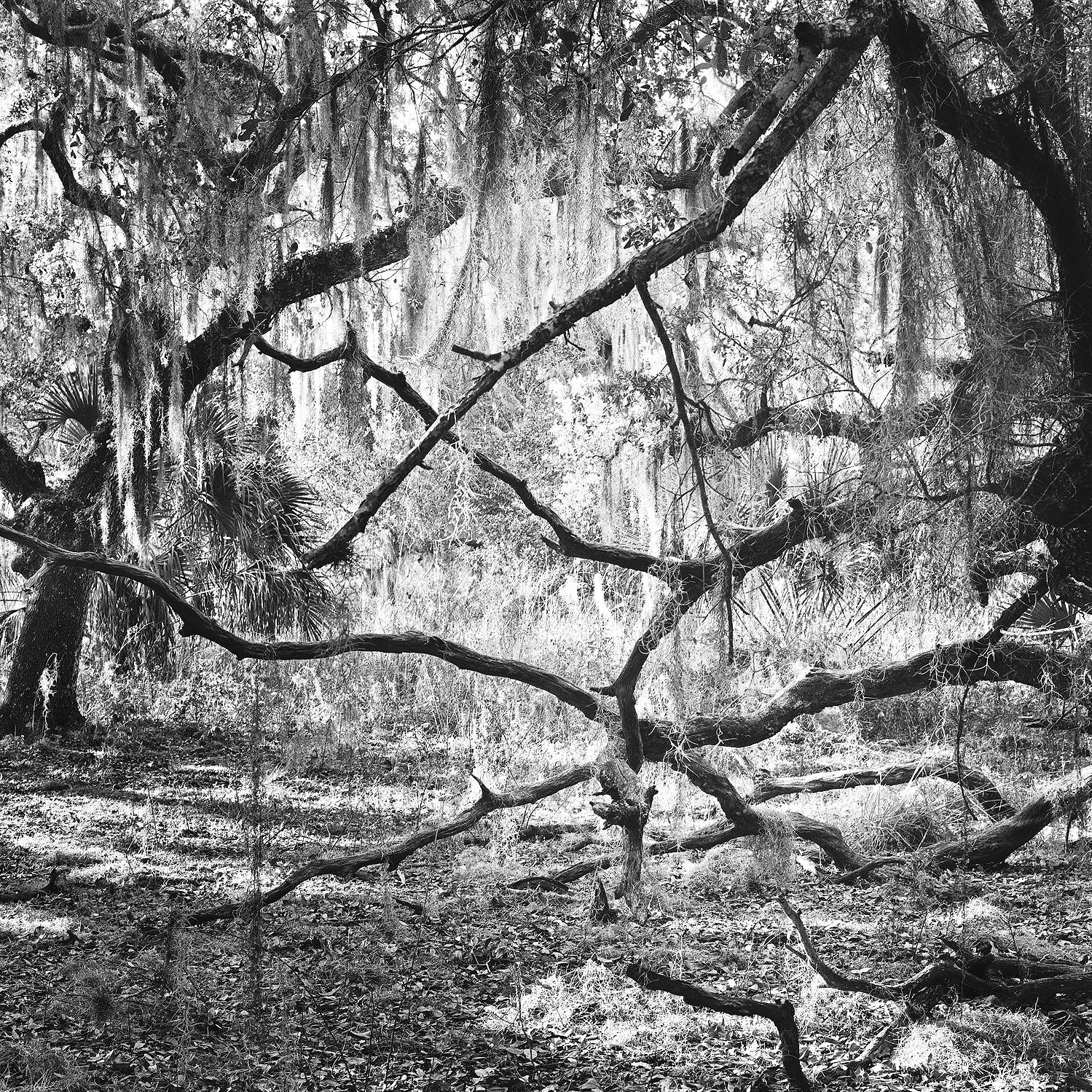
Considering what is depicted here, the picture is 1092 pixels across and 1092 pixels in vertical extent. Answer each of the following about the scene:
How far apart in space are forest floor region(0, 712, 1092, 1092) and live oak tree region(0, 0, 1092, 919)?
1.24 ft

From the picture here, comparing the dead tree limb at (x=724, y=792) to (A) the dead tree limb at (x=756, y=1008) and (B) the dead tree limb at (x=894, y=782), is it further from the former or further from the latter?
(A) the dead tree limb at (x=756, y=1008)

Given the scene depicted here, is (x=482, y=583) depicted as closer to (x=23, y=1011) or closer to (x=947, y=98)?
(x=23, y=1011)

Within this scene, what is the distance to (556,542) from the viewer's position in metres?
6.07

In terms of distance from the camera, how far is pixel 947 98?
2.83 m

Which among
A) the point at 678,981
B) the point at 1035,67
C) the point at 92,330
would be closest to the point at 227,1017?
the point at 678,981

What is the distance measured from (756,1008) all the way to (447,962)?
1.55 m

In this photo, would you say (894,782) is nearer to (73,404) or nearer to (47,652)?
(47,652)

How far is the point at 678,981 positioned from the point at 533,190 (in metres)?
2.91

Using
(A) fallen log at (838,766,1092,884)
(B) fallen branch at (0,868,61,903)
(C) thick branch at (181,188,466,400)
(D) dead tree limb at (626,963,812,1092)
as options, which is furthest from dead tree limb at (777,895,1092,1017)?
(C) thick branch at (181,188,466,400)

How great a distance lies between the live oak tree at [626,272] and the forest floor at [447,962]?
0.38 metres

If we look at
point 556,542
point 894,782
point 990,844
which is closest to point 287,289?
point 556,542

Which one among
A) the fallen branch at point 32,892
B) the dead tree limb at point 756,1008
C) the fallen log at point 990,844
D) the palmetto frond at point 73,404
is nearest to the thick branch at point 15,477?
the palmetto frond at point 73,404

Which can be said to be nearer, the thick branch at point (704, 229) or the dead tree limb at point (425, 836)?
the thick branch at point (704, 229)

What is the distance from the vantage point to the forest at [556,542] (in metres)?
3.13
